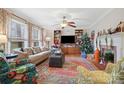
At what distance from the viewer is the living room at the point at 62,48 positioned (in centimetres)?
299

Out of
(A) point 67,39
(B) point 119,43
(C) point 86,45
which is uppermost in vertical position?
(A) point 67,39

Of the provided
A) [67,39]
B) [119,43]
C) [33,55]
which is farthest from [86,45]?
[119,43]

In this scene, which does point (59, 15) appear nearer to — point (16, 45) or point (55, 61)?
point (55, 61)

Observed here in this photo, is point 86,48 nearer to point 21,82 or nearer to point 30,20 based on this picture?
point 30,20

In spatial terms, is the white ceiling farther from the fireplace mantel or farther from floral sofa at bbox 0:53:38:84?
floral sofa at bbox 0:53:38:84

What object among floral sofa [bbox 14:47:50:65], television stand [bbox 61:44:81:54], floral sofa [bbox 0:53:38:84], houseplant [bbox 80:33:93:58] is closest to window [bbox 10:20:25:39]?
floral sofa [bbox 14:47:50:65]

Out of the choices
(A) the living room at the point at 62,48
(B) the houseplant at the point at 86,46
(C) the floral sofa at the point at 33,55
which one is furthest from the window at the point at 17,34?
(B) the houseplant at the point at 86,46

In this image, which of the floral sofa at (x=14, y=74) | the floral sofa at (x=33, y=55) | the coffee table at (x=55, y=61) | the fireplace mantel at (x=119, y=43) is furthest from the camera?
the coffee table at (x=55, y=61)

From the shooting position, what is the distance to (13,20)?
4.66m

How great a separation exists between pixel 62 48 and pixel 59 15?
1.74 metres

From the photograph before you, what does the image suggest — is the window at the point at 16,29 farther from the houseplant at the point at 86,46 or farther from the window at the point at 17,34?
the houseplant at the point at 86,46

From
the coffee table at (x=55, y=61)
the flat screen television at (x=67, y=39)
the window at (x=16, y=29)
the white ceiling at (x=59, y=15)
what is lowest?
the coffee table at (x=55, y=61)

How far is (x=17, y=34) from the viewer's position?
5242mm

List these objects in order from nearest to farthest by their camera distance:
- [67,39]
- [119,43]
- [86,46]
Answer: [119,43]
[67,39]
[86,46]
